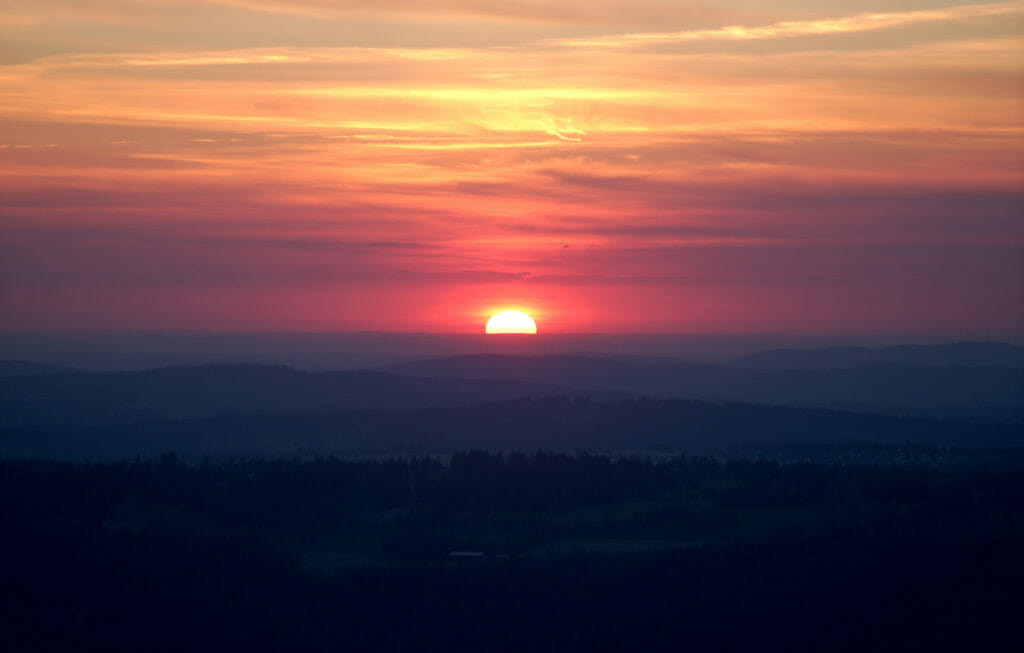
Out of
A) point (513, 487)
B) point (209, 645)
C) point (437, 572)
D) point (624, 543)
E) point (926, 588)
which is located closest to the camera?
point (926, 588)

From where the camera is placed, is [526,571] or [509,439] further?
[509,439]

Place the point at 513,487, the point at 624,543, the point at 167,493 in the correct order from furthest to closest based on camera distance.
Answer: the point at 513,487, the point at 167,493, the point at 624,543

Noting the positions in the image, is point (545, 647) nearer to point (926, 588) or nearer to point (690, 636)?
point (690, 636)

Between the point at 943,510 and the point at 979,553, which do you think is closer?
the point at 979,553

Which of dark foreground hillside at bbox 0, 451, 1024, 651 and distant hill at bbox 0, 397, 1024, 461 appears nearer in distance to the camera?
dark foreground hillside at bbox 0, 451, 1024, 651

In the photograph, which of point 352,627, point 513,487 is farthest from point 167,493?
point 352,627

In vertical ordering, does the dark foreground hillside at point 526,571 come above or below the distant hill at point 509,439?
below

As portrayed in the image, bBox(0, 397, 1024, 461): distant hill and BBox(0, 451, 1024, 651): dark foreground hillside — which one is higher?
BBox(0, 397, 1024, 461): distant hill

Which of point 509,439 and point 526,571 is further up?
point 509,439
